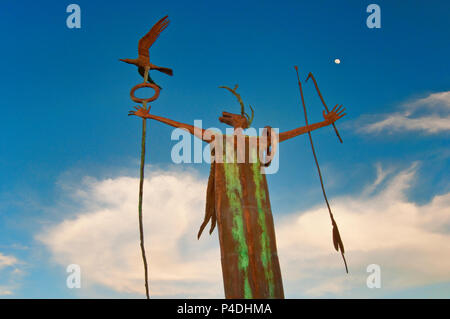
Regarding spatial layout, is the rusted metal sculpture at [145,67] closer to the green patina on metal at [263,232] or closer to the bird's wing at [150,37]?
the bird's wing at [150,37]

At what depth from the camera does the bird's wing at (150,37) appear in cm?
699

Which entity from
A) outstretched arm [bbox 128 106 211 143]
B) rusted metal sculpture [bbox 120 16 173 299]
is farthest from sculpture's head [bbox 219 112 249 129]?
rusted metal sculpture [bbox 120 16 173 299]

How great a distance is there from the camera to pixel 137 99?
657 cm

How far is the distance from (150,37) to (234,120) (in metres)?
2.14

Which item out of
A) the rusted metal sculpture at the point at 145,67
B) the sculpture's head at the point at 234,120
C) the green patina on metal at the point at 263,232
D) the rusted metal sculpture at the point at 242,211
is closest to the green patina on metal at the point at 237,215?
the rusted metal sculpture at the point at 242,211

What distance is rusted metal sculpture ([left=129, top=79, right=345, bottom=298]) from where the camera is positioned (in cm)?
556

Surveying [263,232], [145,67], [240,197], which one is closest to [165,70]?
[145,67]

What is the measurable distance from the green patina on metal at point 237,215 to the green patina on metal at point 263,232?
0.92ft
